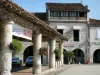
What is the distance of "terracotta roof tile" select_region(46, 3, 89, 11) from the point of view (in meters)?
50.2

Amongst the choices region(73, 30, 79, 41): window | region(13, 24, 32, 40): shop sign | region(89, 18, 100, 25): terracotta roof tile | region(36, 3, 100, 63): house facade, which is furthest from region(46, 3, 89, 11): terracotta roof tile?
region(13, 24, 32, 40): shop sign

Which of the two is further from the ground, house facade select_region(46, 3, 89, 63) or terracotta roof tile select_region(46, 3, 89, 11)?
terracotta roof tile select_region(46, 3, 89, 11)

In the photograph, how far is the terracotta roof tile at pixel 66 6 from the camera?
5025cm

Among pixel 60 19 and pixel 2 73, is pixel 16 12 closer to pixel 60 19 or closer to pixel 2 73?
pixel 2 73

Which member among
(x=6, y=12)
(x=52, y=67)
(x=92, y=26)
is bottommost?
(x=52, y=67)

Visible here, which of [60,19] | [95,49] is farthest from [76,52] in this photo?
[60,19]

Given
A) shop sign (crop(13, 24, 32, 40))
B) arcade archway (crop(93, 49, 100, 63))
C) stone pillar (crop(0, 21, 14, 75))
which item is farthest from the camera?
arcade archway (crop(93, 49, 100, 63))

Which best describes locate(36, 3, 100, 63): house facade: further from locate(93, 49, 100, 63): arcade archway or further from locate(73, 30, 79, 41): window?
locate(93, 49, 100, 63): arcade archway

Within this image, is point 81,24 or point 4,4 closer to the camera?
point 4,4

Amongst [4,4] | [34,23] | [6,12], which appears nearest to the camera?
[4,4]

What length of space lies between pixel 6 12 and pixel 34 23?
5.48 m

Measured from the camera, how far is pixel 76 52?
171 feet

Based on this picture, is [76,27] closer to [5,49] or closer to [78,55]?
[78,55]

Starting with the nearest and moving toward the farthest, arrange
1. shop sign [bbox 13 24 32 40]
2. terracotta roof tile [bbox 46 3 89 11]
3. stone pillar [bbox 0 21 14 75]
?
stone pillar [bbox 0 21 14 75], shop sign [bbox 13 24 32 40], terracotta roof tile [bbox 46 3 89 11]
